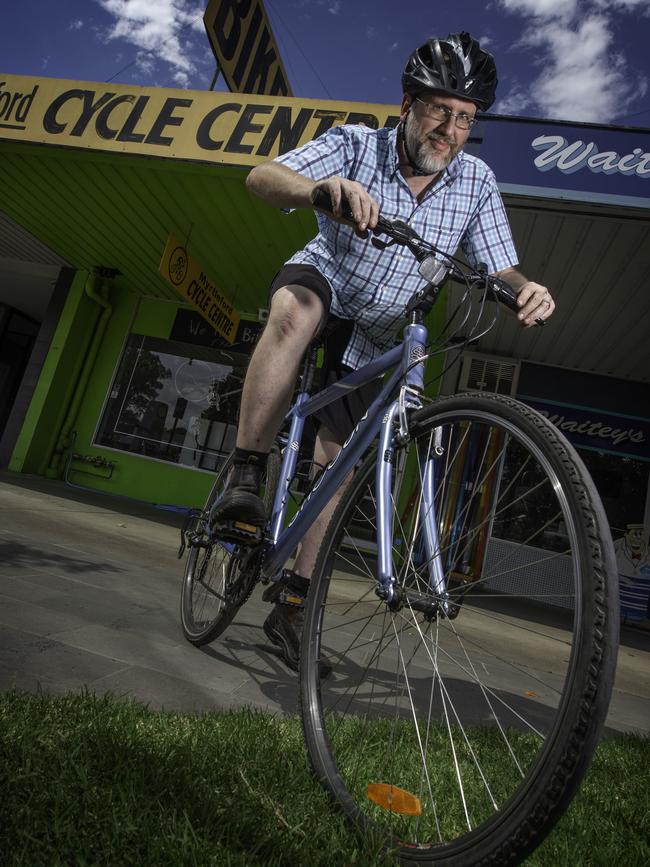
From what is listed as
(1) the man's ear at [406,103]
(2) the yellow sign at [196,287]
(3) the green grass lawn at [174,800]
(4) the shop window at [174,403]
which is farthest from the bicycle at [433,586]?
(4) the shop window at [174,403]

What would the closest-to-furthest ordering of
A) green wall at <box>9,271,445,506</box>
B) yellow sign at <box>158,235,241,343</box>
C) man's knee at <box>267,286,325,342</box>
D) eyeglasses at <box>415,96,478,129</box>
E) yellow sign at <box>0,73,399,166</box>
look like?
eyeglasses at <box>415,96,478,129</box> < man's knee at <box>267,286,325,342</box> < yellow sign at <box>0,73,399,166</box> < yellow sign at <box>158,235,241,343</box> < green wall at <box>9,271,445,506</box>

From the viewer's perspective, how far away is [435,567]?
1397mm

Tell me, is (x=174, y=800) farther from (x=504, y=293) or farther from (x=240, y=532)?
(x=504, y=293)

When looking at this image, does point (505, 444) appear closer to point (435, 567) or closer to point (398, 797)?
point (435, 567)

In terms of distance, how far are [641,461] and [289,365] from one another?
27.6 feet

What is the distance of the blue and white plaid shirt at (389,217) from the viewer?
2.01 m

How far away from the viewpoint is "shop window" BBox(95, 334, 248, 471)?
9852 millimetres

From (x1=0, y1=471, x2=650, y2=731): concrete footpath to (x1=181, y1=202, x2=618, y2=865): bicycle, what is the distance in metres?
0.22

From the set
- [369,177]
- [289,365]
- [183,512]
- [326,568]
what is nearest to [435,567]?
[326,568]

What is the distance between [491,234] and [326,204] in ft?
2.97

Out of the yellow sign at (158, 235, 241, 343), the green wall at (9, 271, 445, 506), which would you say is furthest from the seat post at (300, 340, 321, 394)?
the green wall at (9, 271, 445, 506)

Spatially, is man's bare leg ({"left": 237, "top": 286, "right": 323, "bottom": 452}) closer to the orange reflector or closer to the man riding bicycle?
the man riding bicycle

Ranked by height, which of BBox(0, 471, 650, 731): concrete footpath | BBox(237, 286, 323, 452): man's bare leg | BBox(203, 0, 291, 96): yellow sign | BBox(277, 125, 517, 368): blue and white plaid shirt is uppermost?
BBox(203, 0, 291, 96): yellow sign

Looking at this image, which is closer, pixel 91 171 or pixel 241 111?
pixel 241 111
